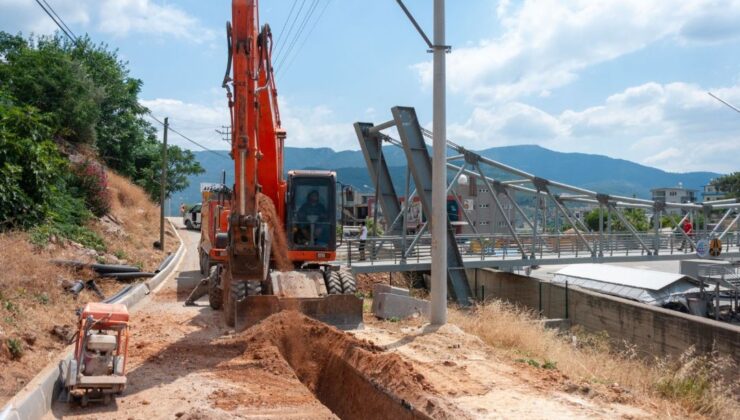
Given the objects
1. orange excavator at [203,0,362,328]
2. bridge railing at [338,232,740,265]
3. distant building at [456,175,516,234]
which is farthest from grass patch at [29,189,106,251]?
distant building at [456,175,516,234]

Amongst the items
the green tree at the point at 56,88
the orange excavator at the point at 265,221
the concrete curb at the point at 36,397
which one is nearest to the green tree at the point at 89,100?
the green tree at the point at 56,88

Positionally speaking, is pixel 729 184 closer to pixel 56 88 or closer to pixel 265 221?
pixel 56 88

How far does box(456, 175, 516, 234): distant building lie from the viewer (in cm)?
4296

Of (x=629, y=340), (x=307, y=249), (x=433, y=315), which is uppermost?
(x=307, y=249)

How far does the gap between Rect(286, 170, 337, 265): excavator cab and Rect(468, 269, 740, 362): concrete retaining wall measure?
9.39m

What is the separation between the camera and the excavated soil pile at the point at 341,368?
8.41 meters

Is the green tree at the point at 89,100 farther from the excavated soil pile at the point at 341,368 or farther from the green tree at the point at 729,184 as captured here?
the green tree at the point at 729,184

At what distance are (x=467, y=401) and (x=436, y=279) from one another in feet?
16.8

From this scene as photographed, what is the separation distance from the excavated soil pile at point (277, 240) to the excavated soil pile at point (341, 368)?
9.20 ft

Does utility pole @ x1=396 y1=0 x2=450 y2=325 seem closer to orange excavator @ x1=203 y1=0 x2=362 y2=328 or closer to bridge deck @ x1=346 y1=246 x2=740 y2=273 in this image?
orange excavator @ x1=203 y1=0 x2=362 y2=328

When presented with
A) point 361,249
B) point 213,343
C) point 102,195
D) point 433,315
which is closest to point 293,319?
point 213,343

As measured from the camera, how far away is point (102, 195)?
2892 cm

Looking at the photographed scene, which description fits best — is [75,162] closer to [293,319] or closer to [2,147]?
[2,147]

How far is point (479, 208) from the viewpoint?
92.8m
